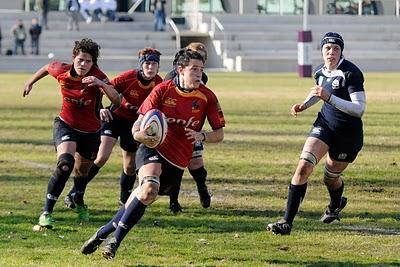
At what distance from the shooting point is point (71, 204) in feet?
43.0

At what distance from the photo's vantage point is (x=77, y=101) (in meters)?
12.3

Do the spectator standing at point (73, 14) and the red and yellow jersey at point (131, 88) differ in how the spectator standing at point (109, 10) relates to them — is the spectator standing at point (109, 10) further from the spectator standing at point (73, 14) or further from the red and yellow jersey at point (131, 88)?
the red and yellow jersey at point (131, 88)

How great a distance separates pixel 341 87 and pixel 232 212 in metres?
2.06

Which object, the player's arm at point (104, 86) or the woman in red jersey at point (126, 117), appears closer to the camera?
the player's arm at point (104, 86)

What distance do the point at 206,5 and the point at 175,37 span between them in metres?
3.66

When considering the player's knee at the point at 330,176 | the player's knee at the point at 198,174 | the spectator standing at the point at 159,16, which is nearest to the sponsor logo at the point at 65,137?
the player's knee at the point at 198,174

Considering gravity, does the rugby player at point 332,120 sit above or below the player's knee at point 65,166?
above

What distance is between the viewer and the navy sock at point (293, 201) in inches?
444

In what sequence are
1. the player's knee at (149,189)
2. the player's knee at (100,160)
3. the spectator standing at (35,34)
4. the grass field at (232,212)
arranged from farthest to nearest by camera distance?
1. the spectator standing at (35,34)
2. the player's knee at (100,160)
3. the grass field at (232,212)
4. the player's knee at (149,189)

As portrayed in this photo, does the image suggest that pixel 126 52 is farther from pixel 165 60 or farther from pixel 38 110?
pixel 38 110

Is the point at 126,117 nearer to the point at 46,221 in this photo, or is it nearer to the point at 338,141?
the point at 46,221

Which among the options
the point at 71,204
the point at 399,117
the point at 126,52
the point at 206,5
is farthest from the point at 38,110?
the point at 206,5

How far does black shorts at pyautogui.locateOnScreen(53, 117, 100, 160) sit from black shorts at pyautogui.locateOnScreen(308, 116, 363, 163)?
2254 millimetres

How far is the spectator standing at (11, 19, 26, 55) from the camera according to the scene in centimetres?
5316
